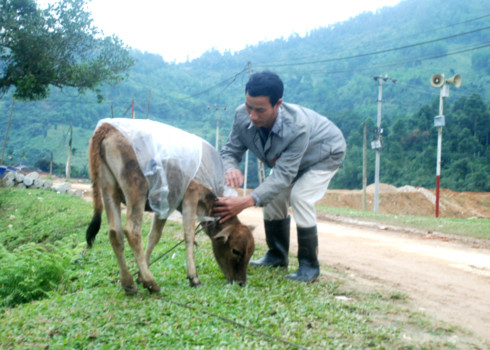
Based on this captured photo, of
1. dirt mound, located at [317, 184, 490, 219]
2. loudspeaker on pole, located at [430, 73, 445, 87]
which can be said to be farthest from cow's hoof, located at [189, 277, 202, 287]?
dirt mound, located at [317, 184, 490, 219]

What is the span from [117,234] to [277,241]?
7.63ft

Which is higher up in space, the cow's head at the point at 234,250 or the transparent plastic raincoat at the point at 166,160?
the transparent plastic raincoat at the point at 166,160

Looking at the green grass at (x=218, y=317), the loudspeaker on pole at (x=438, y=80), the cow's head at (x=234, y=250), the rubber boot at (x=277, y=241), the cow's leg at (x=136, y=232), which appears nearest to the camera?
the green grass at (x=218, y=317)

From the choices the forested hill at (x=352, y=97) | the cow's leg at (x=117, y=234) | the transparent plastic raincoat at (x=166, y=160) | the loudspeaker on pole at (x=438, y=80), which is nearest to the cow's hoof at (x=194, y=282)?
the cow's leg at (x=117, y=234)

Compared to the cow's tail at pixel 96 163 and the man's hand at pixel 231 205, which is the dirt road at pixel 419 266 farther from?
the cow's tail at pixel 96 163

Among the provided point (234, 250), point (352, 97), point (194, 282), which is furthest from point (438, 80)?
point (352, 97)

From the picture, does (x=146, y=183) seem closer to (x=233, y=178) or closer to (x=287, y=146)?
(x=233, y=178)

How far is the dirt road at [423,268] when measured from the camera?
201 inches

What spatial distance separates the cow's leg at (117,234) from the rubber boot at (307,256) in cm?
188

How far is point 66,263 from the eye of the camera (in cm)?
670

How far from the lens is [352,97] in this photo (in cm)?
7569

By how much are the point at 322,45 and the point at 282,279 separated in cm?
11084

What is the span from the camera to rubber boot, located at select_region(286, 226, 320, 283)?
5.69 m

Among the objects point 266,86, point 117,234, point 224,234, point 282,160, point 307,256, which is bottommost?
point 307,256
